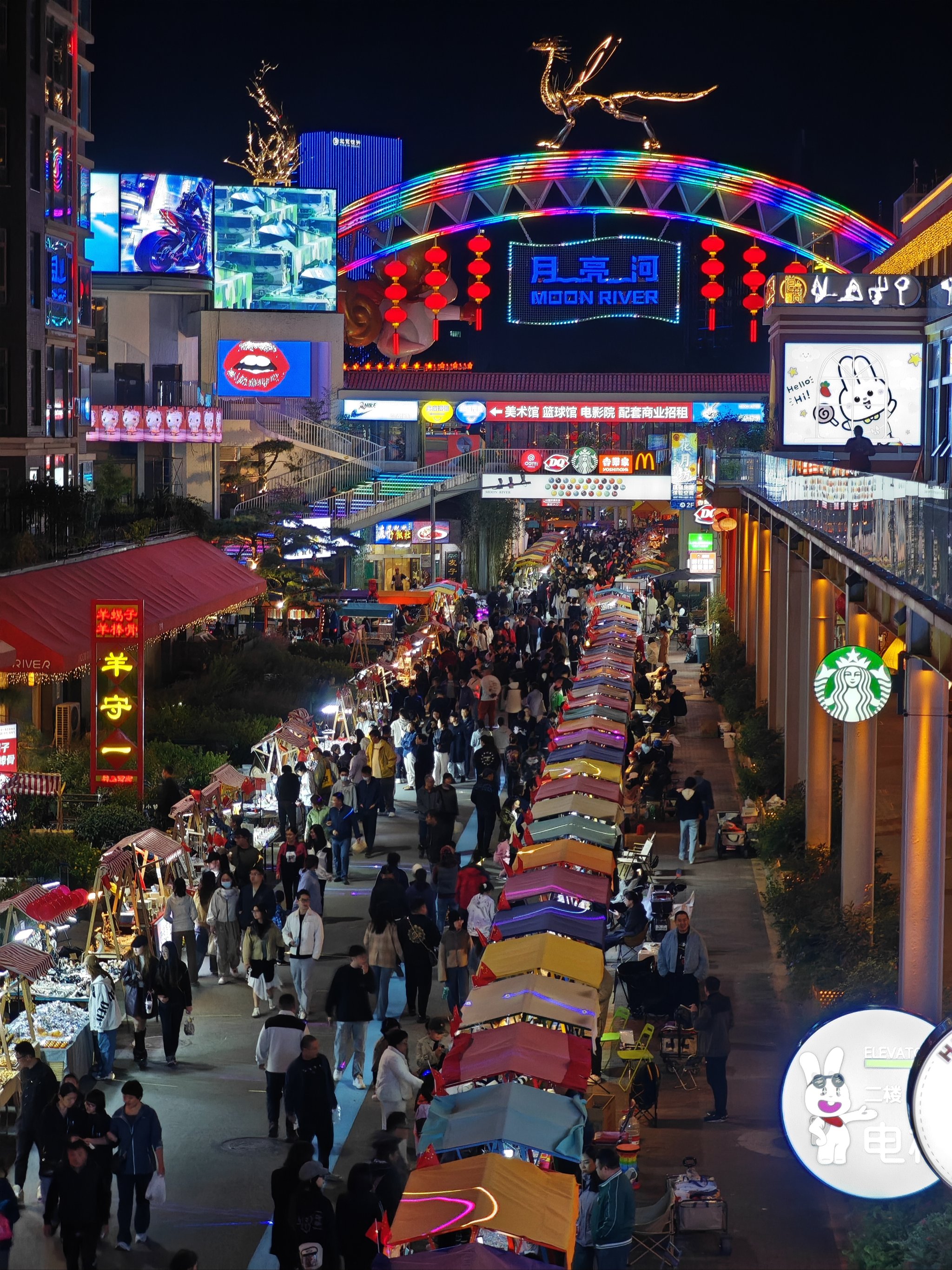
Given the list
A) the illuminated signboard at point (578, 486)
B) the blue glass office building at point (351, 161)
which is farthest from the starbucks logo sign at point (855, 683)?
the blue glass office building at point (351, 161)

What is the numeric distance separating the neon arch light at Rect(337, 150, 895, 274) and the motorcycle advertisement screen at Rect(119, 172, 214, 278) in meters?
7.12

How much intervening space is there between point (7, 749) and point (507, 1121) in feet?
36.9

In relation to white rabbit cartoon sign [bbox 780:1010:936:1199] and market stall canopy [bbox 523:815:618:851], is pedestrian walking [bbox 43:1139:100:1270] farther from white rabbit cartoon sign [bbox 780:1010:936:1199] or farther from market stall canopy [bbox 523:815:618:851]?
market stall canopy [bbox 523:815:618:851]

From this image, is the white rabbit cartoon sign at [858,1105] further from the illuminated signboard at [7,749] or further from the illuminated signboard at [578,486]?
the illuminated signboard at [578,486]

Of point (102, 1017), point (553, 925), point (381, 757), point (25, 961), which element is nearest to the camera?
point (25, 961)

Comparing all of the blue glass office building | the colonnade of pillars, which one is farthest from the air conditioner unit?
the blue glass office building

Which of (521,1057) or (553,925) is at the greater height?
(553,925)

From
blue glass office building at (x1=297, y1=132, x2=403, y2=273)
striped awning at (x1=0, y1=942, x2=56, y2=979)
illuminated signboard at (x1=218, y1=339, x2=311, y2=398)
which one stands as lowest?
striped awning at (x1=0, y1=942, x2=56, y2=979)

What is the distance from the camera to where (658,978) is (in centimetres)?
1494

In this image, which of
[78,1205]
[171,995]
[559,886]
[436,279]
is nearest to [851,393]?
[559,886]

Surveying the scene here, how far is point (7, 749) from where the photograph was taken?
65.6 feet

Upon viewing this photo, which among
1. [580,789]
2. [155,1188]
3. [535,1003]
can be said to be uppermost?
[580,789]

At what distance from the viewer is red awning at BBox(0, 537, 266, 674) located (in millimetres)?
22234

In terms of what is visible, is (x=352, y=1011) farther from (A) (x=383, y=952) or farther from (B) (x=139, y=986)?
(B) (x=139, y=986)
